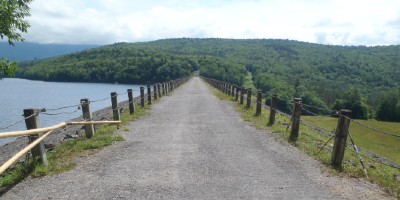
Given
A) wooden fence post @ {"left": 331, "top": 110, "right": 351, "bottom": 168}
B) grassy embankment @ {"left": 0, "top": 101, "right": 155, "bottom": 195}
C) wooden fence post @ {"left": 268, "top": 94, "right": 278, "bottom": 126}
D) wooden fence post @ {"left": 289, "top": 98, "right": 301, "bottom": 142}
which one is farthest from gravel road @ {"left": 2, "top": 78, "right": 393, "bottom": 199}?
wooden fence post @ {"left": 268, "top": 94, "right": 278, "bottom": 126}

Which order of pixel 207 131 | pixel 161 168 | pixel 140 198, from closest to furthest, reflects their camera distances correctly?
pixel 140 198 → pixel 161 168 → pixel 207 131

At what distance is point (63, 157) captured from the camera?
928cm

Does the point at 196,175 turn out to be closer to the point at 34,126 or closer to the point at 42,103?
the point at 34,126

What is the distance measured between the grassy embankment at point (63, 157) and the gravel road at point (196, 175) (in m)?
0.27

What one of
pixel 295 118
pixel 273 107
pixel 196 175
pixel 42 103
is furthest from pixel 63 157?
pixel 42 103

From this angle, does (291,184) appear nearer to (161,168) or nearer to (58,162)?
(161,168)

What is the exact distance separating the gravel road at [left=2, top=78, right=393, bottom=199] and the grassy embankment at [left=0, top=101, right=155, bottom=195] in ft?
0.89

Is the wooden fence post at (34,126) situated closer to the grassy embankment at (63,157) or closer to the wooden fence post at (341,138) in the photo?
the grassy embankment at (63,157)

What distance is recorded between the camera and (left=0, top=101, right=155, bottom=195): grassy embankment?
7.61 meters

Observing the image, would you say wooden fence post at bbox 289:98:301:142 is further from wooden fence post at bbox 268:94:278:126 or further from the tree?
the tree

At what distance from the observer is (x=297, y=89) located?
126m

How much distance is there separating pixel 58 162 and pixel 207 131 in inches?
239

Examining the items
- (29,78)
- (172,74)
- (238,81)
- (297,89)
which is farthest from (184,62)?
(29,78)

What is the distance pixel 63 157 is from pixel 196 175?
369 centimetres
